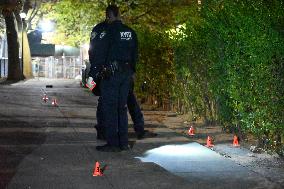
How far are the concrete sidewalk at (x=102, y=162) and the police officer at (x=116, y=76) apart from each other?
297 millimetres

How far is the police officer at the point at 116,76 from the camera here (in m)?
7.74

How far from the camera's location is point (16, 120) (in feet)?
38.5

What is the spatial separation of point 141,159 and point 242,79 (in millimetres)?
1895

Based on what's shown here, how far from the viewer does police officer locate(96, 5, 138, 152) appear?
7.74 meters

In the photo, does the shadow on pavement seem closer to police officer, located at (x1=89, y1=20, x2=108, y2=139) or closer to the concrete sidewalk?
the concrete sidewalk

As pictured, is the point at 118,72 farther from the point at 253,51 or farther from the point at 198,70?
the point at 198,70

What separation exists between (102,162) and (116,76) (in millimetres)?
1310

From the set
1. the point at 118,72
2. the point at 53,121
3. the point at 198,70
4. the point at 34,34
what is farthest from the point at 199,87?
the point at 34,34

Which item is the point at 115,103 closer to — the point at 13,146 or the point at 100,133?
the point at 100,133

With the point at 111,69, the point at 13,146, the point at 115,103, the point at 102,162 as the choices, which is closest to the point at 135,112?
the point at 115,103

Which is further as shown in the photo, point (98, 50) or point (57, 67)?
point (57, 67)

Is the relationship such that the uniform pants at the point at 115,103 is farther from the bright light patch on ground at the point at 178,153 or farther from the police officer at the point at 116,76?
the bright light patch on ground at the point at 178,153

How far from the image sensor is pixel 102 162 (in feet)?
23.6

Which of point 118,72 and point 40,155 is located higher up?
point 118,72
